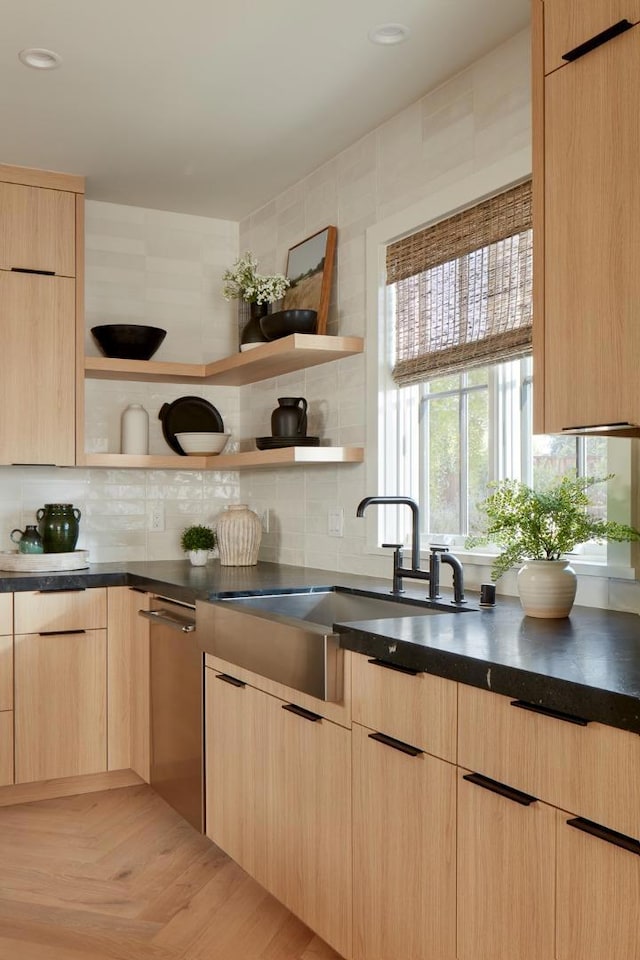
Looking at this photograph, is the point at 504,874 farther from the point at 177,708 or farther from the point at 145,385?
the point at 145,385

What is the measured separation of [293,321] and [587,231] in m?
1.71

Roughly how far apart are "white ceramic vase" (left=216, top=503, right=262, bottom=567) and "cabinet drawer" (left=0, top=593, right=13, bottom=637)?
0.95 metres

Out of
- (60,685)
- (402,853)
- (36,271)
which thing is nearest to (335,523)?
(60,685)

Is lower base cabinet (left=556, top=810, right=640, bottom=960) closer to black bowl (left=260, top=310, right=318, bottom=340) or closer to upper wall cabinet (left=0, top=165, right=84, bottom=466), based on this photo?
black bowl (left=260, top=310, right=318, bottom=340)

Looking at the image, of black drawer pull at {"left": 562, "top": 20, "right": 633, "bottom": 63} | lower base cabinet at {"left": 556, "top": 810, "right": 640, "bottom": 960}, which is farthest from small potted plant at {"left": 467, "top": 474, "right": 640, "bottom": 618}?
black drawer pull at {"left": 562, "top": 20, "right": 633, "bottom": 63}

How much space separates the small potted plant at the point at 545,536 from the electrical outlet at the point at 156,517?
235 centimetres

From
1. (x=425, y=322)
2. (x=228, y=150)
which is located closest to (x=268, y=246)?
(x=228, y=150)

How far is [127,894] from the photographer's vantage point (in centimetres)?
278

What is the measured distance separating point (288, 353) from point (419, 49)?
1159 millimetres

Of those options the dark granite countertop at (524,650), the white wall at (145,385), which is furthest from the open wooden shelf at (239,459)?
the dark granite countertop at (524,650)

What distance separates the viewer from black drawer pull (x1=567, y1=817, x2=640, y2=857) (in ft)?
4.50

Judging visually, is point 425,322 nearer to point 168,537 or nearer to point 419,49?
point 419,49

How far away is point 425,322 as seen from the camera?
3172 mm

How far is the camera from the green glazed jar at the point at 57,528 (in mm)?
3828
